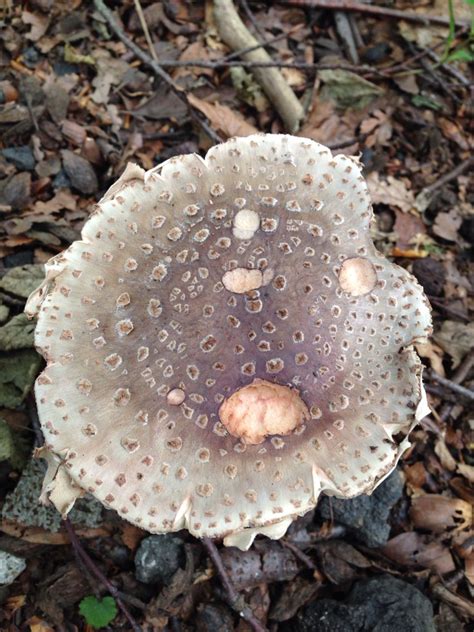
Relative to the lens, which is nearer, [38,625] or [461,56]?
[38,625]

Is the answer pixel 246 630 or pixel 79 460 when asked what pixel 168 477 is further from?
pixel 246 630

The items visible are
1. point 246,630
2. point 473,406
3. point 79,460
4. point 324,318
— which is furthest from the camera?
point 473,406

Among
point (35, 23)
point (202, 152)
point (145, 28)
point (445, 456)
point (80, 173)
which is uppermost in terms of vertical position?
point (35, 23)

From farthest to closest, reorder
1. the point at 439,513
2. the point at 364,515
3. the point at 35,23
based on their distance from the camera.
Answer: the point at 35,23 → the point at 439,513 → the point at 364,515

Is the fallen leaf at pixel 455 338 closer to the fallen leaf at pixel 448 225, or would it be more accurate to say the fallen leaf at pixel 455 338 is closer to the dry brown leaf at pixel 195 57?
the fallen leaf at pixel 448 225

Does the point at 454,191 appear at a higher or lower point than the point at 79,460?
lower

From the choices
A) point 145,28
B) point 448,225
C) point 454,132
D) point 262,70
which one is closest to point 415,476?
point 448,225

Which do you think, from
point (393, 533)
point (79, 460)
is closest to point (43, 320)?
point (79, 460)

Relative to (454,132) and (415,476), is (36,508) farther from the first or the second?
(454,132)

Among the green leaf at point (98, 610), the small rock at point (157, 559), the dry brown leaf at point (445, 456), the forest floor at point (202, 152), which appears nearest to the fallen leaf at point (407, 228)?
the forest floor at point (202, 152)
